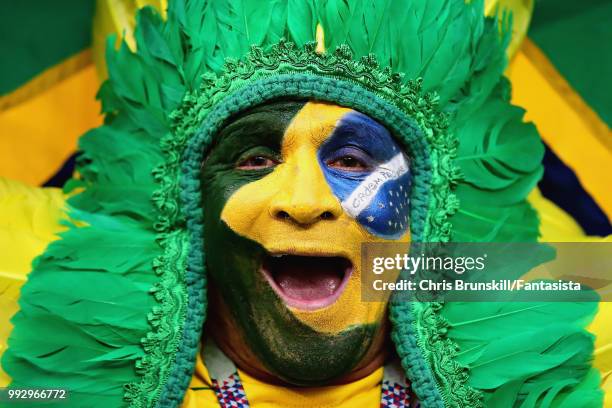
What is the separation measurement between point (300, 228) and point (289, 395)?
39 centimetres

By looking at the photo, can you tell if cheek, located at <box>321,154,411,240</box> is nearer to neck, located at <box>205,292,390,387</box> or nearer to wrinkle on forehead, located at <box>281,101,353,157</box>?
wrinkle on forehead, located at <box>281,101,353,157</box>

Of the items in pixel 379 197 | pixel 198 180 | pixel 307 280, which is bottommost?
pixel 307 280

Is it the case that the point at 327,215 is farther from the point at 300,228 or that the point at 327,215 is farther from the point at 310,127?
the point at 310,127

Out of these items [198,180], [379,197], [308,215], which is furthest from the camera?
[198,180]

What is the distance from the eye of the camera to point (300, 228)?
6.73ft

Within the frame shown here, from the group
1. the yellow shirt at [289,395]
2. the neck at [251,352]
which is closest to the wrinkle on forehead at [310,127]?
the neck at [251,352]

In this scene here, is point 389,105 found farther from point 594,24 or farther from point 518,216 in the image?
point 594,24

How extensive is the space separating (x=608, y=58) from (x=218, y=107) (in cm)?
155

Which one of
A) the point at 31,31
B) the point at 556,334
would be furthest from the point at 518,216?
the point at 31,31

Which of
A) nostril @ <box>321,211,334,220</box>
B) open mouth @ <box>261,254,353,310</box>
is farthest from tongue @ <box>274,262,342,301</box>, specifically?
nostril @ <box>321,211,334,220</box>

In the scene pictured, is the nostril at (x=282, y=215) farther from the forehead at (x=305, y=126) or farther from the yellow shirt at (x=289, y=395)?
the yellow shirt at (x=289, y=395)

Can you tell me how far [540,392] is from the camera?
7.01 ft

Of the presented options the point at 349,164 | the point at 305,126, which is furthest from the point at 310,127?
the point at 349,164

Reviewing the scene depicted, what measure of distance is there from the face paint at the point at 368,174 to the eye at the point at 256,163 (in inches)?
4.5
